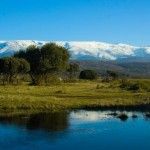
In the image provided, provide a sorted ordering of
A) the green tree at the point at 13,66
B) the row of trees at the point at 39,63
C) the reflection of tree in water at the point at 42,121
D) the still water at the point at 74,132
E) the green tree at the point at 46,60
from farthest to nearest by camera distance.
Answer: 1. the green tree at the point at 46,60
2. the row of trees at the point at 39,63
3. the green tree at the point at 13,66
4. the reflection of tree in water at the point at 42,121
5. the still water at the point at 74,132

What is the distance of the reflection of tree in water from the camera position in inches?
2138

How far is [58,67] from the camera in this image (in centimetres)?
14275

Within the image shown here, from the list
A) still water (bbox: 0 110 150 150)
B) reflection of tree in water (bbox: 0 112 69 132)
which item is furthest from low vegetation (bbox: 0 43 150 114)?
still water (bbox: 0 110 150 150)

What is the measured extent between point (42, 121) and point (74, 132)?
9034 millimetres

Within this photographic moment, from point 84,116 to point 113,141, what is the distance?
17.7 m

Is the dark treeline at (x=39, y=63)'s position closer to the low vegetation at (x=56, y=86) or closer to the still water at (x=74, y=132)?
the low vegetation at (x=56, y=86)

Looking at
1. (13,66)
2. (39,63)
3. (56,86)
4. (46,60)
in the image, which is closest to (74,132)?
(56,86)

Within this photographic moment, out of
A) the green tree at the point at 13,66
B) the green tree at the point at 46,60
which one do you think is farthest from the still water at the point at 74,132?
the green tree at the point at 46,60

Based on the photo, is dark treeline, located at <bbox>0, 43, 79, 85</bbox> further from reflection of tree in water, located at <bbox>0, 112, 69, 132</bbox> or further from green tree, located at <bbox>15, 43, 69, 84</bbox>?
reflection of tree in water, located at <bbox>0, 112, 69, 132</bbox>

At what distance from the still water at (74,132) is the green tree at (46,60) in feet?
247

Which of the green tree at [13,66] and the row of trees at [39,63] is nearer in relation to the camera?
the green tree at [13,66]

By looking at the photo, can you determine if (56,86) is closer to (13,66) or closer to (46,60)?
(46,60)

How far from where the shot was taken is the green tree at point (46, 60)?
14020 cm

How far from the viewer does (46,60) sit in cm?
13912
